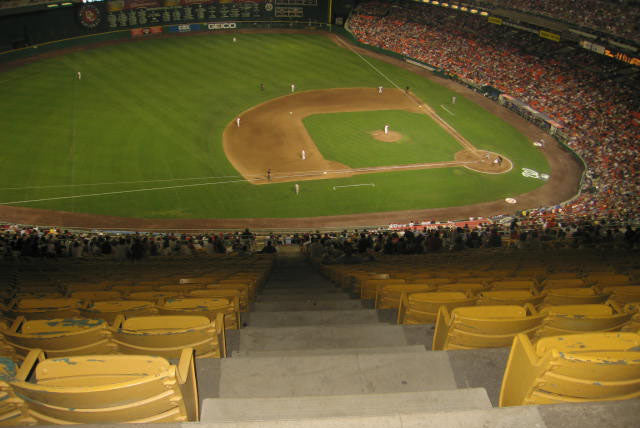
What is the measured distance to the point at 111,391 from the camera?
246cm

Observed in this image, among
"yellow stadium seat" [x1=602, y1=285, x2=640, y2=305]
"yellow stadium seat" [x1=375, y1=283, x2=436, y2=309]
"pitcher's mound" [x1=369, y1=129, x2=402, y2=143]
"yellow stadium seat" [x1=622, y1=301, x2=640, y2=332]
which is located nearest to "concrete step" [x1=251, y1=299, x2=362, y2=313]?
"yellow stadium seat" [x1=375, y1=283, x2=436, y2=309]

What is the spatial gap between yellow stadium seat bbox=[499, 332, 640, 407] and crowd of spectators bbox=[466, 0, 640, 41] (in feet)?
138

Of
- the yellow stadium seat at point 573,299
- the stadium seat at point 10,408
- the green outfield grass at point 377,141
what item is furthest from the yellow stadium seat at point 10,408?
the green outfield grass at point 377,141

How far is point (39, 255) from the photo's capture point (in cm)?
1953

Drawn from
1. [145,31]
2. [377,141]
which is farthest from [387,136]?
[145,31]

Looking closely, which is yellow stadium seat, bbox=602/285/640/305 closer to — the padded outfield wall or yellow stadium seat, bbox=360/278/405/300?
yellow stadium seat, bbox=360/278/405/300

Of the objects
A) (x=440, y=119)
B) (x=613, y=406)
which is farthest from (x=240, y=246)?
(x=440, y=119)

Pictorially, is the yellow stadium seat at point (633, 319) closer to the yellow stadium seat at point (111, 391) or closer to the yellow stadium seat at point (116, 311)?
the yellow stadium seat at point (111, 391)

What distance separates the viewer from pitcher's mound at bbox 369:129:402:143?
37.0 meters

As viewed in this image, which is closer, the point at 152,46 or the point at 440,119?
the point at 440,119

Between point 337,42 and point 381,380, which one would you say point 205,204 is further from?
point 337,42

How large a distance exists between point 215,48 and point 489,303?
53.0 m

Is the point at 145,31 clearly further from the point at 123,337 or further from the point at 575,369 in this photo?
the point at 575,369

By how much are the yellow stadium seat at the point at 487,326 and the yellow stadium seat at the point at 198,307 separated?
2.67 m
